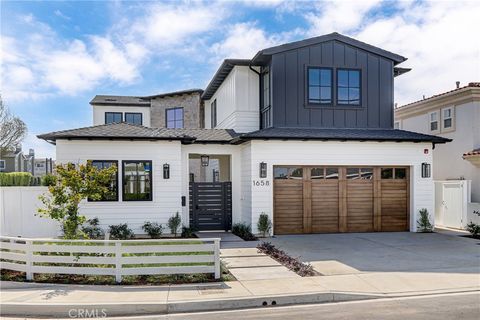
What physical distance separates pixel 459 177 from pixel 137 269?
14541mm

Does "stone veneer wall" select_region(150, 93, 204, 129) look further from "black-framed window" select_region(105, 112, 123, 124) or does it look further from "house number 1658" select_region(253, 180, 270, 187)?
"house number 1658" select_region(253, 180, 270, 187)

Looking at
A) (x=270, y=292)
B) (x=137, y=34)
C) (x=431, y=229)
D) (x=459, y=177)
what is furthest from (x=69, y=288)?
(x=459, y=177)

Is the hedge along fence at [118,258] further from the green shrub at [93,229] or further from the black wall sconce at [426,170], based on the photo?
the black wall sconce at [426,170]

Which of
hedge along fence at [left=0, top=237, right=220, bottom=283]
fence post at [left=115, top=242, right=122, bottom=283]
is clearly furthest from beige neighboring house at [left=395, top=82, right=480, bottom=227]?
fence post at [left=115, top=242, right=122, bottom=283]

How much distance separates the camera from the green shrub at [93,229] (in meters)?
13.1

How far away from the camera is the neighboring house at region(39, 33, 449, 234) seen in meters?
13.5

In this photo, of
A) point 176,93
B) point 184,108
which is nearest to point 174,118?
point 184,108

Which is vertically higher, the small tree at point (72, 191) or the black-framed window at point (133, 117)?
the black-framed window at point (133, 117)

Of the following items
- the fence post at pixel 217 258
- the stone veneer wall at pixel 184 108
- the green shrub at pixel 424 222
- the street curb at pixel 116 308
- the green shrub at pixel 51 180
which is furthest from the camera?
the stone veneer wall at pixel 184 108

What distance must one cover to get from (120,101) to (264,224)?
18.4 metres

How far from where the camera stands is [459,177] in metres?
16.8

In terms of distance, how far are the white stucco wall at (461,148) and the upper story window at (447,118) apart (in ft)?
0.93

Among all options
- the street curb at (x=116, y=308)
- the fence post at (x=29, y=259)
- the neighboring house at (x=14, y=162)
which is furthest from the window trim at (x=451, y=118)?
the neighboring house at (x=14, y=162)

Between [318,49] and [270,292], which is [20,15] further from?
[318,49]
